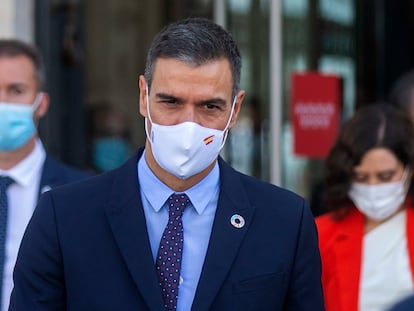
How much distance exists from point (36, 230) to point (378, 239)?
1741 mm

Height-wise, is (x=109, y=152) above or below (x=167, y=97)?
below


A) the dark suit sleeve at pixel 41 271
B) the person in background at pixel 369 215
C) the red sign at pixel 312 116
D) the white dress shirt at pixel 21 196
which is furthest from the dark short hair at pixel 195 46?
the red sign at pixel 312 116

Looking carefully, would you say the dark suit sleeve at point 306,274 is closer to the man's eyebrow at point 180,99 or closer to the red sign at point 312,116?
the man's eyebrow at point 180,99

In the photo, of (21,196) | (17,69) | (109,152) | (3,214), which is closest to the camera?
(3,214)

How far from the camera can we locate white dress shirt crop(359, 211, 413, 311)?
372 centimetres

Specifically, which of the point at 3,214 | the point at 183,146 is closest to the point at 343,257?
the point at 3,214

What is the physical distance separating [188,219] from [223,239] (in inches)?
4.8

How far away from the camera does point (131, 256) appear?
253 cm

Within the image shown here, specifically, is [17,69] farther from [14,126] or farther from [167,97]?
[167,97]

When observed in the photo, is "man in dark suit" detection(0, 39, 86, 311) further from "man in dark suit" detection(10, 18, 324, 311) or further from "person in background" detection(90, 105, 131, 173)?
Result: "person in background" detection(90, 105, 131, 173)

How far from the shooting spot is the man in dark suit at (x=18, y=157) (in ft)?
12.0

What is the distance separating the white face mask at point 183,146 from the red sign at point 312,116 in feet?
12.6

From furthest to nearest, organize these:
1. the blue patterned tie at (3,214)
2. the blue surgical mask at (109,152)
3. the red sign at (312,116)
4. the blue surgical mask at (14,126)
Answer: the blue surgical mask at (109,152), the red sign at (312,116), the blue surgical mask at (14,126), the blue patterned tie at (3,214)

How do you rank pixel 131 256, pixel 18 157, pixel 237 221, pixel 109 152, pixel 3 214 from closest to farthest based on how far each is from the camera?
1. pixel 131 256
2. pixel 237 221
3. pixel 3 214
4. pixel 18 157
5. pixel 109 152
